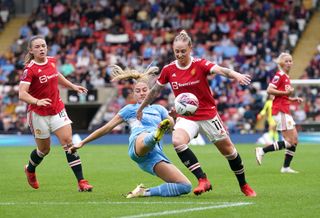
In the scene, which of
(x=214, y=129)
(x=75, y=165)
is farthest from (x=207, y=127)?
(x=75, y=165)

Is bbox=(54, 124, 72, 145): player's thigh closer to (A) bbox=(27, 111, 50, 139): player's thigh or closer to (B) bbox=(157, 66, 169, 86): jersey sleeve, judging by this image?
(A) bbox=(27, 111, 50, 139): player's thigh

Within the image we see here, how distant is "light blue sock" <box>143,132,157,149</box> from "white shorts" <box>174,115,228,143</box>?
546mm

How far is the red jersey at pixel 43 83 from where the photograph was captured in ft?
44.1

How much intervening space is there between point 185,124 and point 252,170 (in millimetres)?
6323

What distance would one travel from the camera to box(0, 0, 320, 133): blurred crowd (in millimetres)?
33656

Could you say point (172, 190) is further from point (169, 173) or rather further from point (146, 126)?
point (146, 126)

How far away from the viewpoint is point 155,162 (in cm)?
1194

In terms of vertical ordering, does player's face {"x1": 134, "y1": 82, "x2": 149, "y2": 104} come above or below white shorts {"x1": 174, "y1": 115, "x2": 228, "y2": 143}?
above

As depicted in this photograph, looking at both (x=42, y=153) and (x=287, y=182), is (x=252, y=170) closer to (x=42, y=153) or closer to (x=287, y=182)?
(x=287, y=182)

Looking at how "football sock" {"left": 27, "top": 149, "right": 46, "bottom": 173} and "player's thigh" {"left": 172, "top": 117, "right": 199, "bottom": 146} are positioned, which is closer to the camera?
"player's thigh" {"left": 172, "top": 117, "right": 199, "bottom": 146}

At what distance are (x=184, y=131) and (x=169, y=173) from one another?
59 cm

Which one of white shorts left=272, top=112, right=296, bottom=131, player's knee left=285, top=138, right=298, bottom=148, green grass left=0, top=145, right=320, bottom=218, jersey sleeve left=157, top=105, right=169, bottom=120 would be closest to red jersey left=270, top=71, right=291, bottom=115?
white shorts left=272, top=112, right=296, bottom=131

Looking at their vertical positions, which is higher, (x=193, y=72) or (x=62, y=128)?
(x=193, y=72)

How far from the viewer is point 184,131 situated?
11812 millimetres
